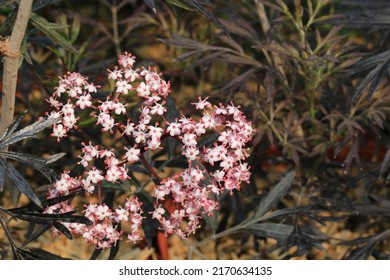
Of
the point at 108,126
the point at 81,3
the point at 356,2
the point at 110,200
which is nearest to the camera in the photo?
the point at 108,126

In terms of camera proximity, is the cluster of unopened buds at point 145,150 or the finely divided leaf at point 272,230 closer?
the cluster of unopened buds at point 145,150

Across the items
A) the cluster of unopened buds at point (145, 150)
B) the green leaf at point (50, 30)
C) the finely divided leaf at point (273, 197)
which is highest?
the green leaf at point (50, 30)

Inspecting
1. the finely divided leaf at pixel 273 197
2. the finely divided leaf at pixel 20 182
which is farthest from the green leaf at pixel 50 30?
the finely divided leaf at pixel 273 197

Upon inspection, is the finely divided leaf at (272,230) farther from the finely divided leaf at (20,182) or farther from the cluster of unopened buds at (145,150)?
the finely divided leaf at (20,182)

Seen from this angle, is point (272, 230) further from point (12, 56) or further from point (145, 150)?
point (12, 56)

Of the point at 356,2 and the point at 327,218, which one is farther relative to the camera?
the point at 356,2

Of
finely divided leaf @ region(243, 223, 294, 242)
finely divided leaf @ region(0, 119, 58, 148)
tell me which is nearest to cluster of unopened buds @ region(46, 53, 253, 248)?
finely divided leaf @ region(0, 119, 58, 148)

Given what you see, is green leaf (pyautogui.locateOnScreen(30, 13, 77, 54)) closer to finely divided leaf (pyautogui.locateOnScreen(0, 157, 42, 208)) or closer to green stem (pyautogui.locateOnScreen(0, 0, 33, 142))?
green stem (pyautogui.locateOnScreen(0, 0, 33, 142))

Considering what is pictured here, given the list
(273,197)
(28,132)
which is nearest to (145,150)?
(28,132)
